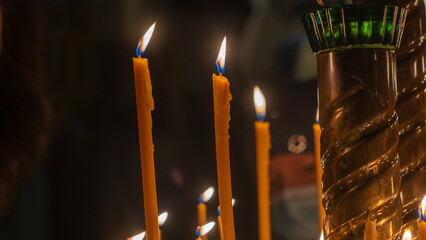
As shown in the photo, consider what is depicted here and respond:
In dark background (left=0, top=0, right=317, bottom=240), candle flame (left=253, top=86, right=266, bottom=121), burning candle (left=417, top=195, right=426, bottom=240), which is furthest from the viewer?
dark background (left=0, top=0, right=317, bottom=240)

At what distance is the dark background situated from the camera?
3.36 feet

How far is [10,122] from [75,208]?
224mm

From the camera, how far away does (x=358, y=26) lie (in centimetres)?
32

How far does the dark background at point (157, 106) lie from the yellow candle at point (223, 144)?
2.57 feet

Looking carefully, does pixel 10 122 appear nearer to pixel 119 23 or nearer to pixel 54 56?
pixel 54 56

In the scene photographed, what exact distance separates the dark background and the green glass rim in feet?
2.60

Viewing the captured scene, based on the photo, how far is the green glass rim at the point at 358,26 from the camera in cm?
31

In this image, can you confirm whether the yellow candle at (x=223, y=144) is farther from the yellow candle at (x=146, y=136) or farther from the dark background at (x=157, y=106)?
the dark background at (x=157, y=106)

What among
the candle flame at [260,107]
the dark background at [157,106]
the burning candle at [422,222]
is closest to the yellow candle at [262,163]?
the candle flame at [260,107]

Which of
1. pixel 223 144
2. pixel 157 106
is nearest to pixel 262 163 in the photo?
pixel 223 144

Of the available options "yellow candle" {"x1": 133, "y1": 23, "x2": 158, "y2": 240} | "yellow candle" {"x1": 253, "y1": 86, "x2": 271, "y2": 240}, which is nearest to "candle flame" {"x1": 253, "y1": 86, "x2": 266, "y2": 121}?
"yellow candle" {"x1": 253, "y1": 86, "x2": 271, "y2": 240}

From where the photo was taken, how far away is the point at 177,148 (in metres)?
1.14

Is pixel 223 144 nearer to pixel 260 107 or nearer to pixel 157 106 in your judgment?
pixel 260 107

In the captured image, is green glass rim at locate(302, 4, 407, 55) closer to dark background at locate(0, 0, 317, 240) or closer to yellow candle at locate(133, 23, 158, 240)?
yellow candle at locate(133, 23, 158, 240)
